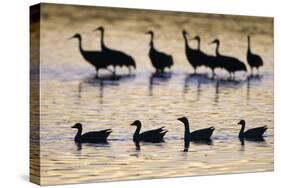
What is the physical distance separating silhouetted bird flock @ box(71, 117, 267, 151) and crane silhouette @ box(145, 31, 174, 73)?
0.60 metres

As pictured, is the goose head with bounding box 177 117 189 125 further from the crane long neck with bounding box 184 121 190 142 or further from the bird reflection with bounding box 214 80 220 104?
the bird reflection with bounding box 214 80 220 104

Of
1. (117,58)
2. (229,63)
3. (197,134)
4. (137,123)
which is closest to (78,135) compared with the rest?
(137,123)

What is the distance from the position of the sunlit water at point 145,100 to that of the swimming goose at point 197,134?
6 cm

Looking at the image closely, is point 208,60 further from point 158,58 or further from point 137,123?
point 137,123

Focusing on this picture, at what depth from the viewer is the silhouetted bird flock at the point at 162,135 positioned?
28.7 feet

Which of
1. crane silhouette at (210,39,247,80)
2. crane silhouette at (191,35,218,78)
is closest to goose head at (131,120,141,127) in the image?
crane silhouette at (191,35,218,78)

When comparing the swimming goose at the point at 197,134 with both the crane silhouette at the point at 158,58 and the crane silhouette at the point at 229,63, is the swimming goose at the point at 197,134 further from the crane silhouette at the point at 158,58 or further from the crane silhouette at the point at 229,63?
the crane silhouette at the point at 229,63

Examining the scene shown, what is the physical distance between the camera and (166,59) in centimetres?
923

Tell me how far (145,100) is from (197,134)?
75 centimetres

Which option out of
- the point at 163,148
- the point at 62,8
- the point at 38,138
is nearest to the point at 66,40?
the point at 62,8

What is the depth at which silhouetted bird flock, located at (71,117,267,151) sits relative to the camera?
28.7ft

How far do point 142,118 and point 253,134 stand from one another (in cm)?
147

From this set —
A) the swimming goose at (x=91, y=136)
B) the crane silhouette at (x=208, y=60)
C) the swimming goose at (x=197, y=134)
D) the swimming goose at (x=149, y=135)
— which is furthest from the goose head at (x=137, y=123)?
the crane silhouette at (x=208, y=60)

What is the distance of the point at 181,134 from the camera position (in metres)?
9.29
